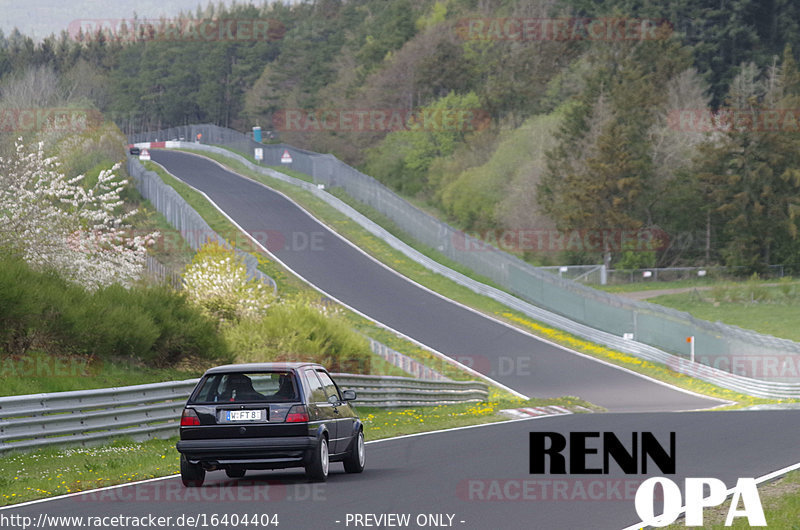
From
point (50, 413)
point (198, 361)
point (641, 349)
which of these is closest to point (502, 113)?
point (641, 349)

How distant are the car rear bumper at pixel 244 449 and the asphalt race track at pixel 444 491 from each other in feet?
1.18

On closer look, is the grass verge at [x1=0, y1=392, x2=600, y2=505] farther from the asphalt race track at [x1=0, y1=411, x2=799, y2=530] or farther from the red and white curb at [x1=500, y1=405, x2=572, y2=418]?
the red and white curb at [x1=500, y1=405, x2=572, y2=418]

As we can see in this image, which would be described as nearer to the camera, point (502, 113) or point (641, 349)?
point (641, 349)

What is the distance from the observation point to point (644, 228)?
250 ft

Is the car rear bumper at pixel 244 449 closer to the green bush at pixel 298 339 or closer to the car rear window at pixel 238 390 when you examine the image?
the car rear window at pixel 238 390

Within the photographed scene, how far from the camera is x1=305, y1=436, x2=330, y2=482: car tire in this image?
12.7 metres

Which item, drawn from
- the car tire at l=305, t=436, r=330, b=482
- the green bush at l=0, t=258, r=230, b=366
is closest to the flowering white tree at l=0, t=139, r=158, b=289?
the green bush at l=0, t=258, r=230, b=366

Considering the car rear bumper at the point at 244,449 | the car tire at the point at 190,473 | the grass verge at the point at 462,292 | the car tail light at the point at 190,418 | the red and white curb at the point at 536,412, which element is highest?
the car tail light at the point at 190,418

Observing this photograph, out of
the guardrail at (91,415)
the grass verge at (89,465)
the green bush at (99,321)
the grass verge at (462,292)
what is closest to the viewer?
the grass verge at (89,465)

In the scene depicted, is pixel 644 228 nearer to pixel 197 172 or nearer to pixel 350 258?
pixel 350 258

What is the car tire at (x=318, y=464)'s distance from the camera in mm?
12672

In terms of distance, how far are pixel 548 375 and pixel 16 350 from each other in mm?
22079

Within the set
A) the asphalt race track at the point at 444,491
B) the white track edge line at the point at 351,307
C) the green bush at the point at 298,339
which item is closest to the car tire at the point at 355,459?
the asphalt race track at the point at 444,491

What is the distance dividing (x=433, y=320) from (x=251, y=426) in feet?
112
